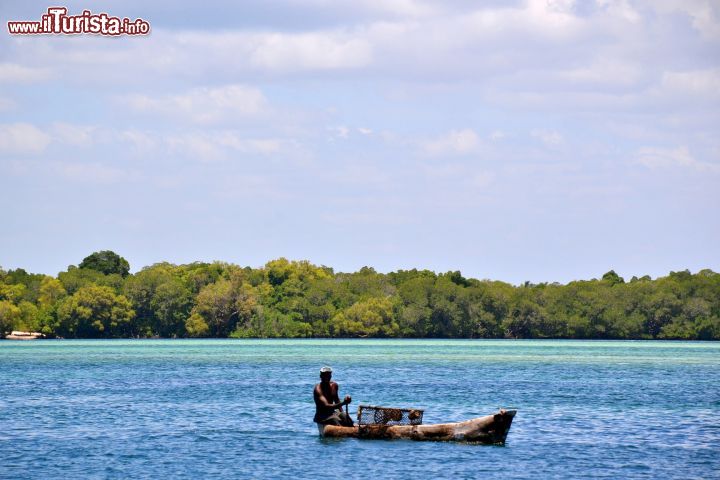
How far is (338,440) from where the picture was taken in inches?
1775

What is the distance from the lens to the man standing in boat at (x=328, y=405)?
44.9 metres

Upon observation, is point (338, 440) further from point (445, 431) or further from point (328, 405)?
point (445, 431)

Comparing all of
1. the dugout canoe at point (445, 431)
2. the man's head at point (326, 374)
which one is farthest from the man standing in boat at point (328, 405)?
the dugout canoe at point (445, 431)

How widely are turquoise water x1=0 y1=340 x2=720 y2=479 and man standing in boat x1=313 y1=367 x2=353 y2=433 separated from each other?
2.52 feet

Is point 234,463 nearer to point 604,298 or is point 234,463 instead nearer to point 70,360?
point 70,360

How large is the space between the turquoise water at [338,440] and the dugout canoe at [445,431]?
34 cm

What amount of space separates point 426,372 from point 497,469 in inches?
2088

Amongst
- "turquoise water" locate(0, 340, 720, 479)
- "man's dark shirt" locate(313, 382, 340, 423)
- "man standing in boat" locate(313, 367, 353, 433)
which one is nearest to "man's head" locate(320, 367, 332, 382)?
"man standing in boat" locate(313, 367, 353, 433)

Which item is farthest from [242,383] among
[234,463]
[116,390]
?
[234,463]

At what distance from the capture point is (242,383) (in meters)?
77.8

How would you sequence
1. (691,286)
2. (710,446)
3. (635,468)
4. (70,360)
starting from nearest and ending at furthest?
(635,468)
(710,446)
(70,360)
(691,286)

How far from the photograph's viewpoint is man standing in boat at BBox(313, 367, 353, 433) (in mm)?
44906

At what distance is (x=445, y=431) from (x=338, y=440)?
12.7 ft

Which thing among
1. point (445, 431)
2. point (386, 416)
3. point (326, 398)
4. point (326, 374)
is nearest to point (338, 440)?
point (326, 398)
